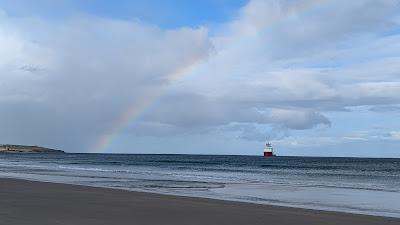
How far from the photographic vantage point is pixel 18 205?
18.4 meters

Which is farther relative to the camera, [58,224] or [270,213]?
[270,213]

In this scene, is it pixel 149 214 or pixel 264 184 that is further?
pixel 264 184

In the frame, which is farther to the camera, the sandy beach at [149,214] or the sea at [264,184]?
the sea at [264,184]

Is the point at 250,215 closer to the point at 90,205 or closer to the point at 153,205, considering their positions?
the point at 153,205

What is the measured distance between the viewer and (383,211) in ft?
67.6

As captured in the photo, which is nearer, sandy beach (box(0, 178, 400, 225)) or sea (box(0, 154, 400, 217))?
sandy beach (box(0, 178, 400, 225))

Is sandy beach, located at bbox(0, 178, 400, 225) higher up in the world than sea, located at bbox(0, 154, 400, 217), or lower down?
lower down

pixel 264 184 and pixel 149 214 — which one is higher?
pixel 264 184

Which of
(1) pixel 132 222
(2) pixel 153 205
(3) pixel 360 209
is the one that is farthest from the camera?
Result: (3) pixel 360 209

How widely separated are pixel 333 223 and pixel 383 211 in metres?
6.23

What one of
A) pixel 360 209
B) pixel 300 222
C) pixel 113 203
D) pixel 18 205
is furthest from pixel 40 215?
pixel 360 209

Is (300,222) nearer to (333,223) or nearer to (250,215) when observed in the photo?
(333,223)

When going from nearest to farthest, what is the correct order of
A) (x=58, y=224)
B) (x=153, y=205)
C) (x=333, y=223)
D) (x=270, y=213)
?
(x=58, y=224)
(x=333, y=223)
(x=270, y=213)
(x=153, y=205)

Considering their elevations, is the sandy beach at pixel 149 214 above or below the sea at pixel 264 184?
below
